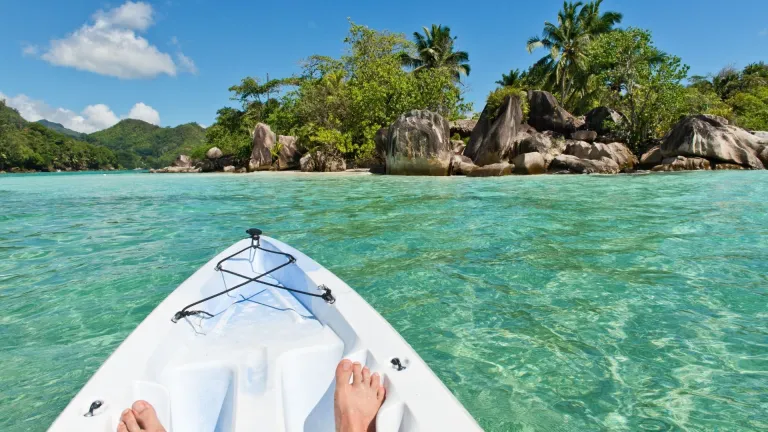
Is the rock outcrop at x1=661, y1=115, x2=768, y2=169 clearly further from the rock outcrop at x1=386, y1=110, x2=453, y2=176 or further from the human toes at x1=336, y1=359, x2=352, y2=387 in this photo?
the human toes at x1=336, y1=359, x2=352, y2=387

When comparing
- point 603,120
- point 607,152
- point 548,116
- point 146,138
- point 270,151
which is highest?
point 146,138

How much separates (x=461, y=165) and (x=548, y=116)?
22.0 feet

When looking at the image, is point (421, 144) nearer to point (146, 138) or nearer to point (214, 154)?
point (214, 154)

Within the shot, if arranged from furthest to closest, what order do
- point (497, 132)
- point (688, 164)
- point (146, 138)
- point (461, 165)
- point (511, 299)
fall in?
point (146, 138) → point (497, 132) → point (461, 165) → point (688, 164) → point (511, 299)

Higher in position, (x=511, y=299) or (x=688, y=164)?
(x=688, y=164)

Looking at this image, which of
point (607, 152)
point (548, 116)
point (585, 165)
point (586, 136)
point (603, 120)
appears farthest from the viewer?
point (548, 116)

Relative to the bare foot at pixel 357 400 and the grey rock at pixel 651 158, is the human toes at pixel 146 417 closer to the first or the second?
the bare foot at pixel 357 400

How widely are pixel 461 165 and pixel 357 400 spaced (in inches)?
770

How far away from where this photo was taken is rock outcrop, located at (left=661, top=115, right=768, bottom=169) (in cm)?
1844

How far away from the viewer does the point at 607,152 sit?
19.9m

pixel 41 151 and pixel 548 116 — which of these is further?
pixel 41 151

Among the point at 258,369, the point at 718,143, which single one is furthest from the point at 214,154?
the point at 258,369

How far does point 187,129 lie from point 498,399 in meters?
140

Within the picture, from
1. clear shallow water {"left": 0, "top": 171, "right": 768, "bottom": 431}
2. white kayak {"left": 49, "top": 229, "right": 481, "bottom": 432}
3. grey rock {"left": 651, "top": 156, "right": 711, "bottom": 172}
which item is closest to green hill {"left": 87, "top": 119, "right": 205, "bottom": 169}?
grey rock {"left": 651, "top": 156, "right": 711, "bottom": 172}
